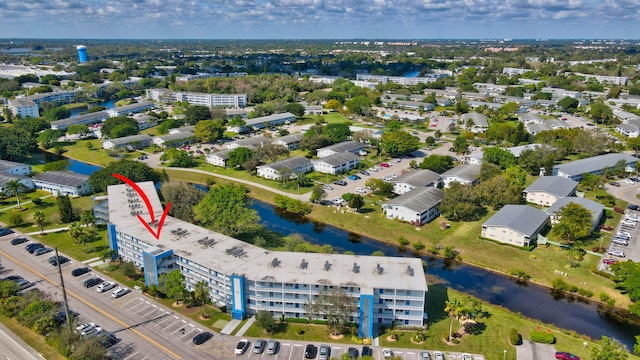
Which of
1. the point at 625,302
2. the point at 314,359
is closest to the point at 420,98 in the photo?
the point at 625,302

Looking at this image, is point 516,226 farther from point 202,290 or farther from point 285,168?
point 285,168

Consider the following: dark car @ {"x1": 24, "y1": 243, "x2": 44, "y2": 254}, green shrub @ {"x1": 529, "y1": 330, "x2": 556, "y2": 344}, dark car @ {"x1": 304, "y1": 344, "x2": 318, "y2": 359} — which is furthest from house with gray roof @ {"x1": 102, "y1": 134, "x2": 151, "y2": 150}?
green shrub @ {"x1": 529, "y1": 330, "x2": 556, "y2": 344}

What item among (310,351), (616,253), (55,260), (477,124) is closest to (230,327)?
(310,351)

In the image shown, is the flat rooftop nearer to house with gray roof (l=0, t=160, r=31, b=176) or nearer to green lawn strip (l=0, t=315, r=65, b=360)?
green lawn strip (l=0, t=315, r=65, b=360)

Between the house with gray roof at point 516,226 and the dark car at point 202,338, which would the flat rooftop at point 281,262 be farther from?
the house with gray roof at point 516,226

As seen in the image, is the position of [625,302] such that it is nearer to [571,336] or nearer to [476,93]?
[571,336]

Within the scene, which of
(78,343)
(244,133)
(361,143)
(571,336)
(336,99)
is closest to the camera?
(78,343)
